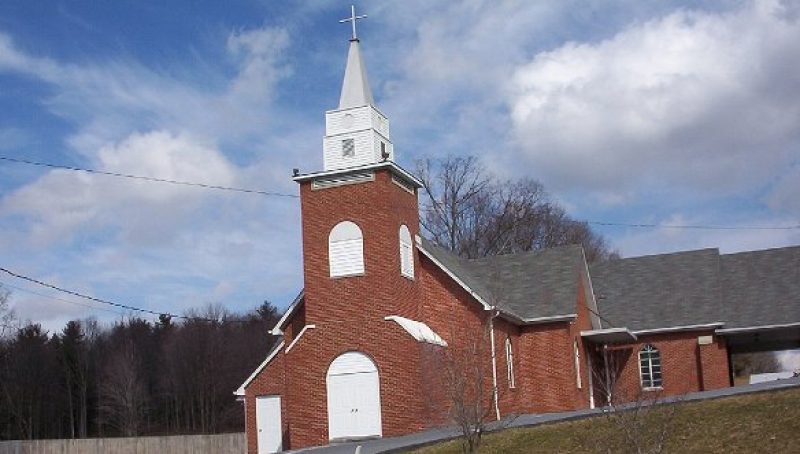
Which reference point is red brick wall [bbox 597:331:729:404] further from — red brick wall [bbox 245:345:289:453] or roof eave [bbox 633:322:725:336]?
red brick wall [bbox 245:345:289:453]

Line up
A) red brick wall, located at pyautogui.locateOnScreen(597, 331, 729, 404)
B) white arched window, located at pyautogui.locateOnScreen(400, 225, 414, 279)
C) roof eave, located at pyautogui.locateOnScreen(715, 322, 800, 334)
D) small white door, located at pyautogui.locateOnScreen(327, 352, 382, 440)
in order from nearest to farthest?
small white door, located at pyautogui.locateOnScreen(327, 352, 382, 440)
white arched window, located at pyautogui.locateOnScreen(400, 225, 414, 279)
roof eave, located at pyautogui.locateOnScreen(715, 322, 800, 334)
red brick wall, located at pyautogui.locateOnScreen(597, 331, 729, 404)

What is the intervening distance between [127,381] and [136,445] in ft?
88.6

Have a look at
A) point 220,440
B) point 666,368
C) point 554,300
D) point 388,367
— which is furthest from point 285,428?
point 220,440

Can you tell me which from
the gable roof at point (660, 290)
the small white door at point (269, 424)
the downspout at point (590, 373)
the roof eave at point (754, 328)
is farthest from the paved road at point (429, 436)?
the gable roof at point (660, 290)

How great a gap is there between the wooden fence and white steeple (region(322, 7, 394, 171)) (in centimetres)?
2814

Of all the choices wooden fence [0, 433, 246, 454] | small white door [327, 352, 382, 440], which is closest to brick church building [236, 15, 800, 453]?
small white door [327, 352, 382, 440]

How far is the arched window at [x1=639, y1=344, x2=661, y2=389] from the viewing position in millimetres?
42469

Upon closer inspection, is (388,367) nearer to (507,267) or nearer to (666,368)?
(507,267)

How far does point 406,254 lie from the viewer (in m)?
34.8

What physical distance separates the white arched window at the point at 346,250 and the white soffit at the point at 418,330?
210cm

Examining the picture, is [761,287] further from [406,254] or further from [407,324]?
[407,324]

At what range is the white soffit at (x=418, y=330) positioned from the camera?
3238cm

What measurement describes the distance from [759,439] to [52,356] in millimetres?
77104

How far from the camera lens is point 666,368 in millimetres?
42062
